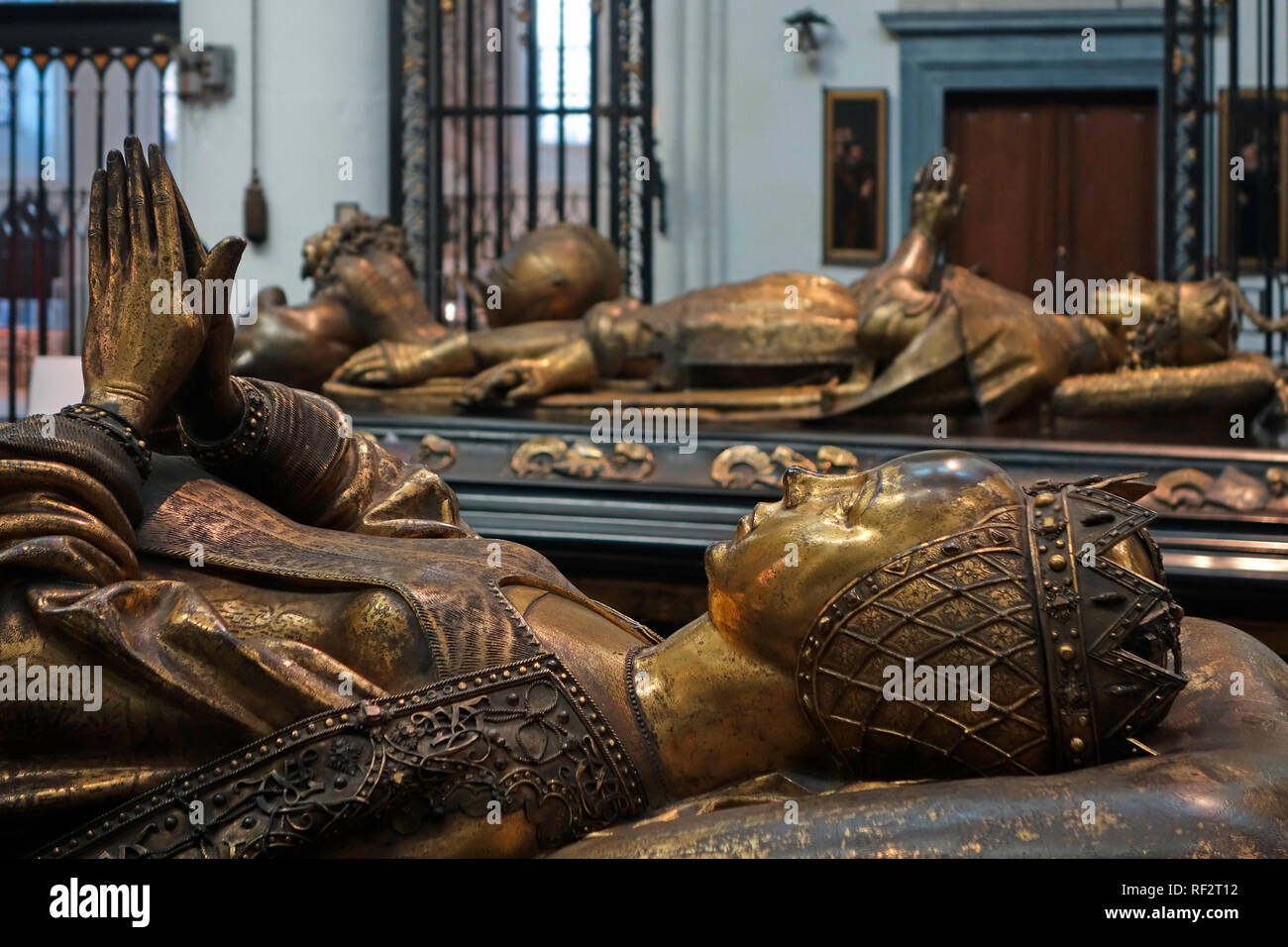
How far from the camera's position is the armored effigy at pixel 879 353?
14.8ft

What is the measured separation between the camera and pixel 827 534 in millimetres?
1710

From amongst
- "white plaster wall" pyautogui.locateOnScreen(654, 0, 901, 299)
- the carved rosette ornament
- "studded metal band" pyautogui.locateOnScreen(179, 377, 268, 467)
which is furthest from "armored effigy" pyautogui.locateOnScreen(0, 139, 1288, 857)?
"white plaster wall" pyautogui.locateOnScreen(654, 0, 901, 299)

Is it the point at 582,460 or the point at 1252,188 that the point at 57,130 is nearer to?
the point at 1252,188

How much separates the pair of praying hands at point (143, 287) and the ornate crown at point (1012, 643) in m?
0.84

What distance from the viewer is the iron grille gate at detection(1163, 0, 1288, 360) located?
19.2 feet

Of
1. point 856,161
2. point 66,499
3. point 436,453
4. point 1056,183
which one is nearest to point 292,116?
point 856,161

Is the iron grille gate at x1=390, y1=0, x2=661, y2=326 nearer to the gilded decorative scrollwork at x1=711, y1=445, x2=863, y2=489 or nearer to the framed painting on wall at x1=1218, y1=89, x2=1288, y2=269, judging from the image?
the framed painting on wall at x1=1218, y1=89, x2=1288, y2=269

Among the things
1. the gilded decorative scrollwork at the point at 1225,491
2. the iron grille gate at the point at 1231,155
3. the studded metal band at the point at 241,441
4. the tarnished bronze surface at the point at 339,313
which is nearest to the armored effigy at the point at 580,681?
the studded metal band at the point at 241,441

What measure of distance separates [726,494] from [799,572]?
234 cm

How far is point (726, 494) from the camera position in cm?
404

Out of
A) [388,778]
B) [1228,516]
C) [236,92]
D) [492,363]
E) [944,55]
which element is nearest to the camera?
[388,778]
